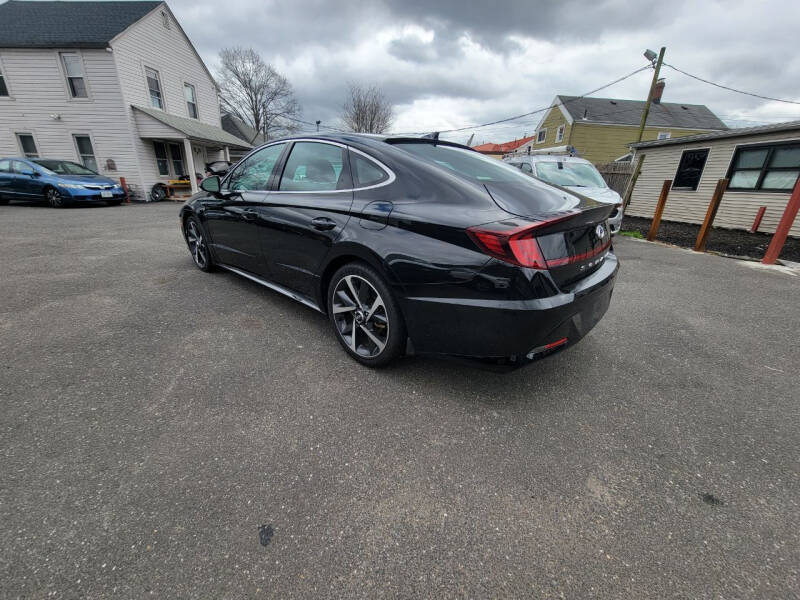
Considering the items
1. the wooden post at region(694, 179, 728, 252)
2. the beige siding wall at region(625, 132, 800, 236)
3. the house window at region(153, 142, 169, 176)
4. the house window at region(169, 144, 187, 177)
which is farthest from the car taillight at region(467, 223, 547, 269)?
the house window at region(169, 144, 187, 177)

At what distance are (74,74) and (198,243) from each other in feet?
48.2

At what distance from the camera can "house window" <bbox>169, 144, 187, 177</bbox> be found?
15664 millimetres

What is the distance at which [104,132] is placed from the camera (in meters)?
13.4

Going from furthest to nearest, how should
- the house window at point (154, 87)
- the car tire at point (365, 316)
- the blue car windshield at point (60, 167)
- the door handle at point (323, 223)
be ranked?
the house window at point (154, 87) < the blue car windshield at point (60, 167) < the door handle at point (323, 223) < the car tire at point (365, 316)

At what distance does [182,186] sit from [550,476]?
58.4 feet

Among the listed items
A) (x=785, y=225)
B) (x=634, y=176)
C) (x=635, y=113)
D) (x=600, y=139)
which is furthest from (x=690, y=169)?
(x=635, y=113)

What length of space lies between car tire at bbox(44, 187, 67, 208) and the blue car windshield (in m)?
0.58

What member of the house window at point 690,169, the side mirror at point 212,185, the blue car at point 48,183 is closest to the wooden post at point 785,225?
the house window at point 690,169

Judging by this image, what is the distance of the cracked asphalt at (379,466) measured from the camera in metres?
1.27

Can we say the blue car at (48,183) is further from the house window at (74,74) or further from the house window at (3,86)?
the house window at (3,86)

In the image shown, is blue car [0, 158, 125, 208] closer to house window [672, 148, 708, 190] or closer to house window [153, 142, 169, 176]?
house window [153, 142, 169, 176]

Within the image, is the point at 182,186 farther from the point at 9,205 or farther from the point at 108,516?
the point at 108,516

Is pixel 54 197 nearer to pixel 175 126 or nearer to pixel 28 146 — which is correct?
pixel 175 126

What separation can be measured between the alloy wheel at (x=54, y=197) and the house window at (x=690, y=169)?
19.2 metres
